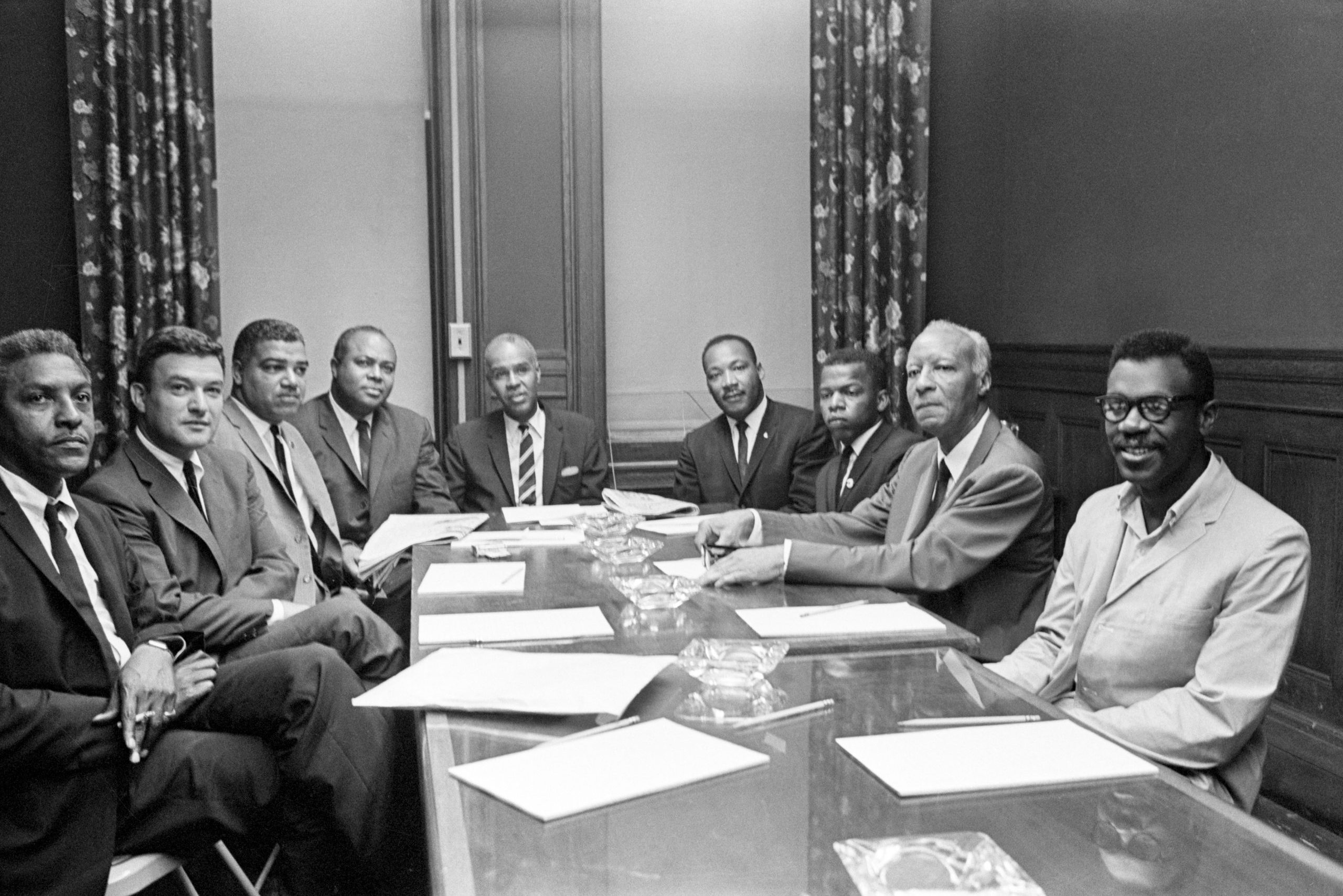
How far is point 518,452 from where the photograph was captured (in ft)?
14.4

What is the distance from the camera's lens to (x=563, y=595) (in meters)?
2.33

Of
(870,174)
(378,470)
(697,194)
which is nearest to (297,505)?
(378,470)

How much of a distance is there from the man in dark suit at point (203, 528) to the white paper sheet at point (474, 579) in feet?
1.11

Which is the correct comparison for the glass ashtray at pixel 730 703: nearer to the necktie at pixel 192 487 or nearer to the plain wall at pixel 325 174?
the necktie at pixel 192 487

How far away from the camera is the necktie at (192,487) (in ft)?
9.77

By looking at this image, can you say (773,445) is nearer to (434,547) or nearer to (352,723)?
(434,547)

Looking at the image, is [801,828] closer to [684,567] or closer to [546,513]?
[684,567]

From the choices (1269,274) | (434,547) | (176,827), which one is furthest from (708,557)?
(1269,274)

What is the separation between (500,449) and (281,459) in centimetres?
86

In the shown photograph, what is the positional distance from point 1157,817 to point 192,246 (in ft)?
13.7

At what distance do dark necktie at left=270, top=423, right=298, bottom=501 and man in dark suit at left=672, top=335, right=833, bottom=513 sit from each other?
1471mm

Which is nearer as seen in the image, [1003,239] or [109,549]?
[109,549]

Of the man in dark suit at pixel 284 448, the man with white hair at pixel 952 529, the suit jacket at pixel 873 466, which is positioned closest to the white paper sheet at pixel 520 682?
the man with white hair at pixel 952 529

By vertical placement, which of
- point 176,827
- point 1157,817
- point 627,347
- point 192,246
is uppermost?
point 192,246
